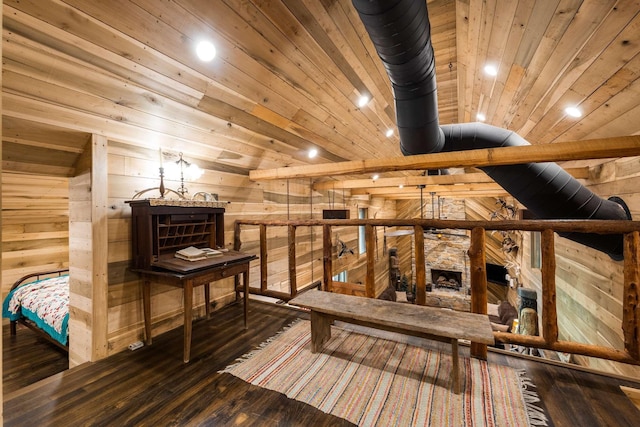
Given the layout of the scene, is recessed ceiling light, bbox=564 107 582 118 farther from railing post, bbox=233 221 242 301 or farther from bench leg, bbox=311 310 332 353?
railing post, bbox=233 221 242 301

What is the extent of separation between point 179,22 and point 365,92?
5.99 feet

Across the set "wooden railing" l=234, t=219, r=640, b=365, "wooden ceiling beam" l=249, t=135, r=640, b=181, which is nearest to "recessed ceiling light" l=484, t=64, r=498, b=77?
"wooden ceiling beam" l=249, t=135, r=640, b=181

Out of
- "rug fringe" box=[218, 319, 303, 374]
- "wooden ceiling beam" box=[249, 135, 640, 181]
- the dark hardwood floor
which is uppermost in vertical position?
"wooden ceiling beam" box=[249, 135, 640, 181]

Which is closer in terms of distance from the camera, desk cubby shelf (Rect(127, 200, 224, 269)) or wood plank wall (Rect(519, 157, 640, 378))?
desk cubby shelf (Rect(127, 200, 224, 269))

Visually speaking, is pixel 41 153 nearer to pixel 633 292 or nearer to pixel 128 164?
pixel 128 164

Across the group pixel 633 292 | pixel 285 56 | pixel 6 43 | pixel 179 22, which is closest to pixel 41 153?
pixel 6 43

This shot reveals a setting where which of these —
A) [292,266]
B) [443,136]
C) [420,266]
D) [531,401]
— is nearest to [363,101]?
[443,136]

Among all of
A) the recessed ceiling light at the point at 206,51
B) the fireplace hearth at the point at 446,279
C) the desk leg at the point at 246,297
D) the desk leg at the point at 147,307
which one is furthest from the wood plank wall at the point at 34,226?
Result: the fireplace hearth at the point at 446,279

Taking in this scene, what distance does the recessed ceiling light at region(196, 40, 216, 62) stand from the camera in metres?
1.80

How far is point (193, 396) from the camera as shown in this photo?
178 cm

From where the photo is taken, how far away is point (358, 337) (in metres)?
2.46

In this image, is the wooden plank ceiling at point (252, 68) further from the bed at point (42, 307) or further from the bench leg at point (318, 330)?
the bench leg at point (318, 330)

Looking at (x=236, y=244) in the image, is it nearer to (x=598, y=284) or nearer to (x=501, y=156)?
(x=501, y=156)

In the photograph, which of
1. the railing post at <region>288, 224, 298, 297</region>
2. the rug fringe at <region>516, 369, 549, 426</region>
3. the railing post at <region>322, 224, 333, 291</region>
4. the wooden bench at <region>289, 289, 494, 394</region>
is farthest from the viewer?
the railing post at <region>288, 224, 298, 297</region>
